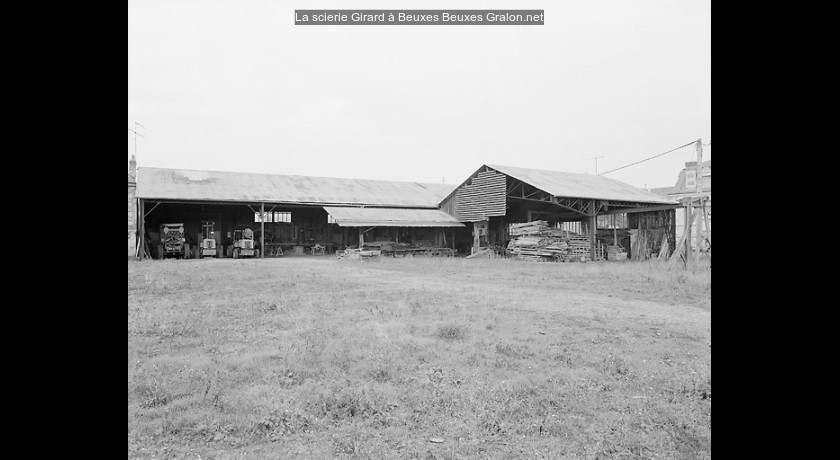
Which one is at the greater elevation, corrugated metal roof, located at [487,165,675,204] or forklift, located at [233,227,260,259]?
corrugated metal roof, located at [487,165,675,204]

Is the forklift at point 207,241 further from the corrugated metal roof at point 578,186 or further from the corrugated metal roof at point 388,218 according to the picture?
the corrugated metal roof at point 578,186

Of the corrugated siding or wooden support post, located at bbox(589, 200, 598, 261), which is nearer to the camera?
wooden support post, located at bbox(589, 200, 598, 261)

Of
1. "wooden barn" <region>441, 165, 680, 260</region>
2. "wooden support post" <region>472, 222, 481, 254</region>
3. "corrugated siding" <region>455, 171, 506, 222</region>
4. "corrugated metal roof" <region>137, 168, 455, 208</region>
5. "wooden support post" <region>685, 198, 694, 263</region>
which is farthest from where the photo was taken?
"wooden support post" <region>472, 222, 481, 254</region>

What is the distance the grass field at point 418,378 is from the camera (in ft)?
11.7

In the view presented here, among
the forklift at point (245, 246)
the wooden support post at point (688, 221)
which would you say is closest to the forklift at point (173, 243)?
the forklift at point (245, 246)

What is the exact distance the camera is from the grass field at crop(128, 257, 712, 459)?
141 inches

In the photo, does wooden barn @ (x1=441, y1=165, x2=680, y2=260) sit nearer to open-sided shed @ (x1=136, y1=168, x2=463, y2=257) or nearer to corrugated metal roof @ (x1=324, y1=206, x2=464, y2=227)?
corrugated metal roof @ (x1=324, y1=206, x2=464, y2=227)

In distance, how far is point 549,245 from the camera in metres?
22.7

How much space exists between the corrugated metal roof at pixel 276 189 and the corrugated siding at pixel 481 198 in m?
3.29

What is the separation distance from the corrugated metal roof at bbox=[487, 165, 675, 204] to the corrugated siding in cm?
96

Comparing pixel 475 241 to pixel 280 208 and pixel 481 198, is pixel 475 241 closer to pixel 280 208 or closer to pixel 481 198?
pixel 481 198

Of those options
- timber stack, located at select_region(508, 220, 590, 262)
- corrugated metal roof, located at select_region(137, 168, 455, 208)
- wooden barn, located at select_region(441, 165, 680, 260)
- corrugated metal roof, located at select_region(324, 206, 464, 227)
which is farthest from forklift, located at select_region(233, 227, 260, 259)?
timber stack, located at select_region(508, 220, 590, 262)
